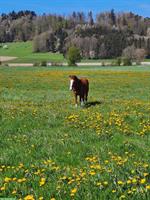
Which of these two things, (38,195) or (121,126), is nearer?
(38,195)

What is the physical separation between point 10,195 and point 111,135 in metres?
7.30

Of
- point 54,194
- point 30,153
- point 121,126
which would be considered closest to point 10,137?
point 30,153

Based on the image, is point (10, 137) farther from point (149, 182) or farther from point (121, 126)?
point (149, 182)

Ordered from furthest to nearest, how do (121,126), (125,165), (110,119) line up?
1. (110,119)
2. (121,126)
3. (125,165)

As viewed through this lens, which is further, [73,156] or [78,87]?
[78,87]

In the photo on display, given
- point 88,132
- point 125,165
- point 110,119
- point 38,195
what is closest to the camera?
point 38,195

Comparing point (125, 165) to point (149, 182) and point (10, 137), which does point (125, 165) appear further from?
point (10, 137)

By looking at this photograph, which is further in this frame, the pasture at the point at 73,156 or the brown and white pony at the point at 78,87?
the brown and white pony at the point at 78,87

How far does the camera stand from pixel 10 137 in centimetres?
1407

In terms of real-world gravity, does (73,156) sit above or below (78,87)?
below

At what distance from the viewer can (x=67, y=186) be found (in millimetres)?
8023

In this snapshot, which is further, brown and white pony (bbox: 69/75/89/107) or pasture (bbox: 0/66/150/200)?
brown and white pony (bbox: 69/75/89/107)

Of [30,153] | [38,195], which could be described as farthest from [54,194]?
[30,153]

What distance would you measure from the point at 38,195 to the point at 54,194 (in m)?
0.29
